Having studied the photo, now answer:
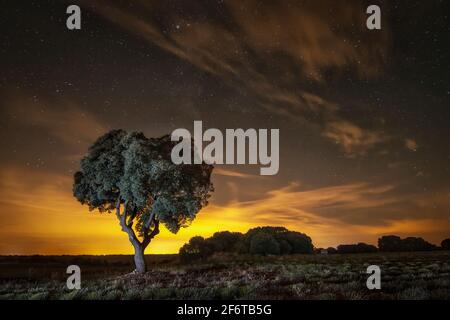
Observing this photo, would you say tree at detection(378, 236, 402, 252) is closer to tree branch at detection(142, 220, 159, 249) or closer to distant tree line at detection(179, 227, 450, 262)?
distant tree line at detection(179, 227, 450, 262)

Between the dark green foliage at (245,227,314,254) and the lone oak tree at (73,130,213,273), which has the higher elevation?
the lone oak tree at (73,130,213,273)

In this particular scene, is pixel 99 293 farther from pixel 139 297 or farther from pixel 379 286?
pixel 379 286

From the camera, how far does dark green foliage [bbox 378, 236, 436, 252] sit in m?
129

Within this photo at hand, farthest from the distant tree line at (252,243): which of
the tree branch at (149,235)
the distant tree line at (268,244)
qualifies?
the tree branch at (149,235)

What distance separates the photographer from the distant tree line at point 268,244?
Answer: 10800 centimetres

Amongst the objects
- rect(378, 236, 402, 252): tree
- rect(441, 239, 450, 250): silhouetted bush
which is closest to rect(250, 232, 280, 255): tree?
rect(378, 236, 402, 252): tree

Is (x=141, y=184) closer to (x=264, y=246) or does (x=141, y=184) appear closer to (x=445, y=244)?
(x=264, y=246)

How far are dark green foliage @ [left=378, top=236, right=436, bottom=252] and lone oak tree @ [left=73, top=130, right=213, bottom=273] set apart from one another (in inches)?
4575

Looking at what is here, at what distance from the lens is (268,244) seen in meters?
110

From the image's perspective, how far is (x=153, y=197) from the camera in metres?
32.4

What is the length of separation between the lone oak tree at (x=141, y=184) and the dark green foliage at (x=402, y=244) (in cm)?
11620

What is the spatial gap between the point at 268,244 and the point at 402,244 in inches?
2035

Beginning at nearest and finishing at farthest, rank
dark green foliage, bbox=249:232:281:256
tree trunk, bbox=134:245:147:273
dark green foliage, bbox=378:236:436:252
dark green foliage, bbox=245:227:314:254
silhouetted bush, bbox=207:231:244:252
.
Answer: tree trunk, bbox=134:245:147:273
dark green foliage, bbox=249:232:281:256
silhouetted bush, bbox=207:231:244:252
dark green foliage, bbox=245:227:314:254
dark green foliage, bbox=378:236:436:252

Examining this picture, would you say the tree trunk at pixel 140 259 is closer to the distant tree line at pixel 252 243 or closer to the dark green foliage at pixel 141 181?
the dark green foliage at pixel 141 181
